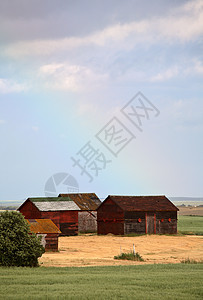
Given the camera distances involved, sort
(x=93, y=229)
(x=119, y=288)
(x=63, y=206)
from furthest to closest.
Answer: (x=93, y=229) < (x=63, y=206) < (x=119, y=288)

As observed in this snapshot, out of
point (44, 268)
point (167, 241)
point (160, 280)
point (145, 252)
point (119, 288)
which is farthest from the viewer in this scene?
point (167, 241)

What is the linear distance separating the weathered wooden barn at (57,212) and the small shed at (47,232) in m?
18.5

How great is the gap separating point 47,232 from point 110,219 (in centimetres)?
2202

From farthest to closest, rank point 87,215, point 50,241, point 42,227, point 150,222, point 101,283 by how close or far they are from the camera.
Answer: point 87,215 < point 150,222 < point 50,241 < point 42,227 < point 101,283

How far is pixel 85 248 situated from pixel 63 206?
1479 cm

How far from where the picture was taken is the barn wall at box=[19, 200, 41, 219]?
55.7 m

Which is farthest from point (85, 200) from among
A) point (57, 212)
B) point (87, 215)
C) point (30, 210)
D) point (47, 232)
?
point (47, 232)

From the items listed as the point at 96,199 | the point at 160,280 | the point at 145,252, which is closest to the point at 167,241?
the point at 145,252

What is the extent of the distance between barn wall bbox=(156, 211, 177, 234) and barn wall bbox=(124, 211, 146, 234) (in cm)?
228

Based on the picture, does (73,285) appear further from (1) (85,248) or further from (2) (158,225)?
(2) (158,225)

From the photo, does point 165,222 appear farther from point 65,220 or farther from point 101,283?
point 101,283

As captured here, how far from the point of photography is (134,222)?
185 feet

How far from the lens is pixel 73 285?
19.8 metres

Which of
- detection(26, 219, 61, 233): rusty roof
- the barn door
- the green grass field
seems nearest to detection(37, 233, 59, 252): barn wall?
detection(26, 219, 61, 233): rusty roof
